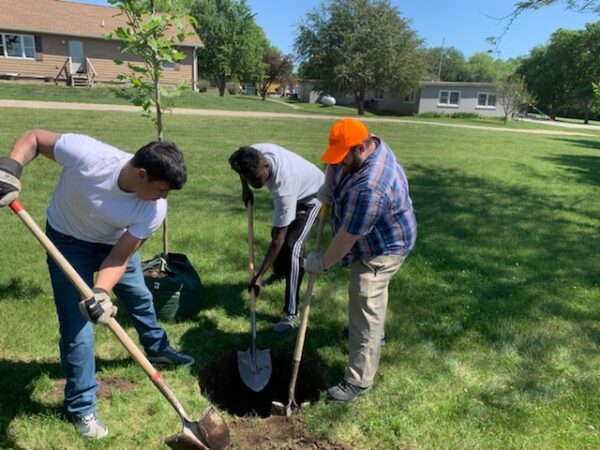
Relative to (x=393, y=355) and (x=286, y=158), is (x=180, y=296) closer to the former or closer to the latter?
(x=286, y=158)

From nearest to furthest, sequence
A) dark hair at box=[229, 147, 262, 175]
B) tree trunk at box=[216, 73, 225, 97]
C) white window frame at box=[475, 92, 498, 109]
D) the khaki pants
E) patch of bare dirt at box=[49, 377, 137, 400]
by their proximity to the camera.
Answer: the khaki pants
patch of bare dirt at box=[49, 377, 137, 400]
dark hair at box=[229, 147, 262, 175]
white window frame at box=[475, 92, 498, 109]
tree trunk at box=[216, 73, 225, 97]

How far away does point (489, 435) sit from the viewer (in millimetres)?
3068

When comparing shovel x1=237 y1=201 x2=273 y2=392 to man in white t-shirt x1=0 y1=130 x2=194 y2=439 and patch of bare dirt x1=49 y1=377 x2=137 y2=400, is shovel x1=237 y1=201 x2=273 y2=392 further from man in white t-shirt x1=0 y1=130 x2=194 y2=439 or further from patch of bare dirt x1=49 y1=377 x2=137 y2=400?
man in white t-shirt x1=0 y1=130 x2=194 y2=439

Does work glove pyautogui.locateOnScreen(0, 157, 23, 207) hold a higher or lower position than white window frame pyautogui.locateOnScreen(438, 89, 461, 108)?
lower

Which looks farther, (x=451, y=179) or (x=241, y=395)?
(x=451, y=179)

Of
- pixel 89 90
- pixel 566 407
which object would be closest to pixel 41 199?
pixel 566 407

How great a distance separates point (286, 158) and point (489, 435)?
2.43m

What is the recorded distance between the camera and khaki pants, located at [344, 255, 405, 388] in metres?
3.07

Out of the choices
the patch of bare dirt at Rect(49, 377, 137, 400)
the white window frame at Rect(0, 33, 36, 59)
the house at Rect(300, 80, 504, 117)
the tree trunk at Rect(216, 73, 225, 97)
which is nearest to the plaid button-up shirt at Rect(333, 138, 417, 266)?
the patch of bare dirt at Rect(49, 377, 137, 400)

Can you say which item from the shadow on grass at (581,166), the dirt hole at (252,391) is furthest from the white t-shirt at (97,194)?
the shadow on grass at (581,166)

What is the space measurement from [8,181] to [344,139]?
5.65 ft

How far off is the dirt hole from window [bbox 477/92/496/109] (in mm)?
41383

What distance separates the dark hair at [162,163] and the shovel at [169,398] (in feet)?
1.93

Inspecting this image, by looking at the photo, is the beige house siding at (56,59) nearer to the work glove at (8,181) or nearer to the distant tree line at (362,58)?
the distant tree line at (362,58)
